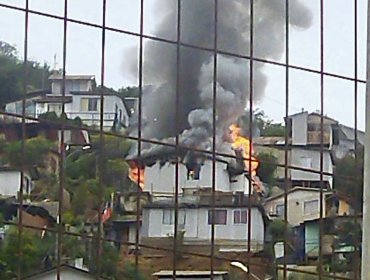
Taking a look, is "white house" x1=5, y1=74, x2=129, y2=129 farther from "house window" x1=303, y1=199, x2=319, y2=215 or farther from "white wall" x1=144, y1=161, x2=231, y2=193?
"house window" x1=303, y1=199, x2=319, y2=215

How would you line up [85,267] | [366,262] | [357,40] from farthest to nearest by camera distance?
1. [357,40]
2. [85,267]
3. [366,262]

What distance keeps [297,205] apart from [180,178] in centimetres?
285

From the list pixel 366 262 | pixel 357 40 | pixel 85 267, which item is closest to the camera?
pixel 366 262

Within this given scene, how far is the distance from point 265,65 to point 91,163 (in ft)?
15.3

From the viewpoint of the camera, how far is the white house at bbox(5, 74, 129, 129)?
2245 centimetres

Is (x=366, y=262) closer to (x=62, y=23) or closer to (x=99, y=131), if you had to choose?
(x=99, y=131)

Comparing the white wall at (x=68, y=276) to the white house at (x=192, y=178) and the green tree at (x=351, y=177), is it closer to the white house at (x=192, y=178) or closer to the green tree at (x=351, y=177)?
the white house at (x=192, y=178)

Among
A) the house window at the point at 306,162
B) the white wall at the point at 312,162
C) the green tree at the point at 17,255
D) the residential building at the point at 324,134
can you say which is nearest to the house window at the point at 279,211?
the white wall at the point at 312,162

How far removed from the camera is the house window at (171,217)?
75.4 ft

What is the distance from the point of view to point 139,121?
75.7ft

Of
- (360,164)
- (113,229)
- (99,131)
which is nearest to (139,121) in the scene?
(99,131)

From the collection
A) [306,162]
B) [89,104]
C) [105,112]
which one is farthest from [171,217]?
[306,162]

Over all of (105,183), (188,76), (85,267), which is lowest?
(85,267)

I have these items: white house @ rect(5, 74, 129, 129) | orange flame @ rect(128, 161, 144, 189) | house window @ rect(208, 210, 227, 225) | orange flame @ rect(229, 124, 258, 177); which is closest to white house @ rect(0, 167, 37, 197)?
white house @ rect(5, 74, 129, 129)
